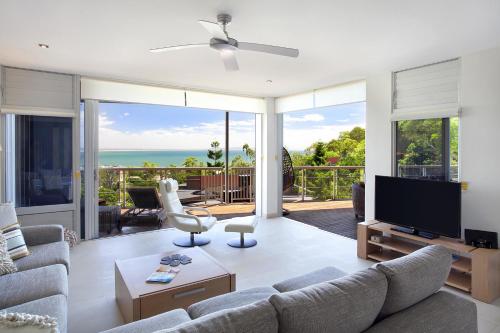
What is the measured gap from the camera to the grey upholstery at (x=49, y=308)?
1.72 meters

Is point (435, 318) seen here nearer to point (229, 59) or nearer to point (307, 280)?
point (307, 280)

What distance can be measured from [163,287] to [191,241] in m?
2.11

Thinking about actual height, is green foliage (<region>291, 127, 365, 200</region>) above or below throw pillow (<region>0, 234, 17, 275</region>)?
above

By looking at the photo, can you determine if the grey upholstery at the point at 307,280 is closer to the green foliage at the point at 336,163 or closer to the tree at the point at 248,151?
the green foliage at the point at 336,163

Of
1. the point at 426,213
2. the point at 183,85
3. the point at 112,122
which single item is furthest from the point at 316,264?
the point at 112,122

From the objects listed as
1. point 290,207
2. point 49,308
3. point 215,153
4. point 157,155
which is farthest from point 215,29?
point 157,155

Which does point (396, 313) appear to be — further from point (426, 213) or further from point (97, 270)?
point (97, 270)

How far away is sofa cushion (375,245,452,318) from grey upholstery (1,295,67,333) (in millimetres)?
1730

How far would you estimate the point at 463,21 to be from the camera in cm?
245

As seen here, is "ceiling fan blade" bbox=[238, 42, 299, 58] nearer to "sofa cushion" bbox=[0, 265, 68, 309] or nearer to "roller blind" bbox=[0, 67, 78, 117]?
"sofa cushion" bbox=[0, 265, 68, 309]

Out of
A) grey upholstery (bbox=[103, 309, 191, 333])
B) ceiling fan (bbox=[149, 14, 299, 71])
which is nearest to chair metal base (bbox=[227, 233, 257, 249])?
grey upholstery (bbox=[103, 309, 191, 333])

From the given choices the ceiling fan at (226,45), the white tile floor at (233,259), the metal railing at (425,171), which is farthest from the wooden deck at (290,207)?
the ceiling fan at (226,45)

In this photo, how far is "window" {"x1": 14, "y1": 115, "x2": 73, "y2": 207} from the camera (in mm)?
4086

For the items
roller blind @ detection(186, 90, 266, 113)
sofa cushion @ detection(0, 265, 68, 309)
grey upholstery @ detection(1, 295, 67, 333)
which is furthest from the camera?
roller blind @ detection(186, 90, 266, 113)
